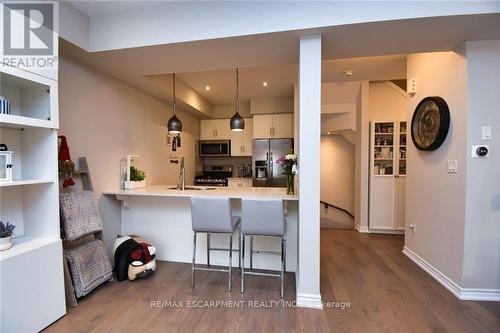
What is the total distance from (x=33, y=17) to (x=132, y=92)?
151cm

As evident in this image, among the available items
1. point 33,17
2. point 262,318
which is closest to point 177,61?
point 33,17

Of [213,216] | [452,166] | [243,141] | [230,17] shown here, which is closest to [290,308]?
→ [213,216]

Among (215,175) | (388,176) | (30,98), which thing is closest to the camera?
(30,98)

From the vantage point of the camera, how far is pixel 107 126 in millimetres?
2844

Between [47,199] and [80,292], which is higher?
[47,199]

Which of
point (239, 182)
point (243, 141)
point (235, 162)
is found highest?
point (243, 141)

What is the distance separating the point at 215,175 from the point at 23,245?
13.1ft

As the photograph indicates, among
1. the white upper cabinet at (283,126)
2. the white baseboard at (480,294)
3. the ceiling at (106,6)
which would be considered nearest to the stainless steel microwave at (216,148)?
the white upper cabinet at (283,126)

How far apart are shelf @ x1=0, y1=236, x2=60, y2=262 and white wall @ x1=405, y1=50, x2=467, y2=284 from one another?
361cm

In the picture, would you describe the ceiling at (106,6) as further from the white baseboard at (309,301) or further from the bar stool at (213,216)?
the white baseboard at (309,301)

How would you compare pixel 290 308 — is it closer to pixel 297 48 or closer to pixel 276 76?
pixel 297 48

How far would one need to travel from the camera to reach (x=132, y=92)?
328cm

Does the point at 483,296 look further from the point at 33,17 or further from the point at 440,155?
the point at 33,17

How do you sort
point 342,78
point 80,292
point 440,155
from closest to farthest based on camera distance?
point 80,292
point 440,155
point 342,78
